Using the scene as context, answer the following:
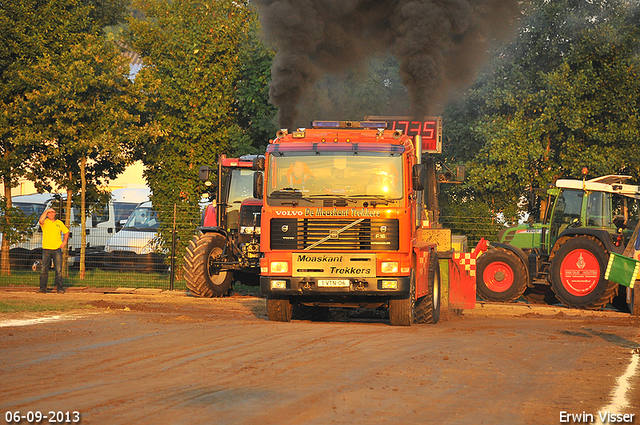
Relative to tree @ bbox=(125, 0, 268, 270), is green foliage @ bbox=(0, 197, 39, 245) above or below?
below

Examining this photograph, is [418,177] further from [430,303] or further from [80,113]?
[80,113]

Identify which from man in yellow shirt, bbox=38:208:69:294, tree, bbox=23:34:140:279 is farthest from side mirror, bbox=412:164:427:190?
tree, bbox=23:34:140:279

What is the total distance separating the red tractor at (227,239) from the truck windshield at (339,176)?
5.56 metres

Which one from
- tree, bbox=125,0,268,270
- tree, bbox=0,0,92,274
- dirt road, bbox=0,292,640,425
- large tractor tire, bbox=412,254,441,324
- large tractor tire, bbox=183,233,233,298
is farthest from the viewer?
tree, bbox=125,0,268,270

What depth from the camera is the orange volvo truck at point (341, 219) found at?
12.7 metres

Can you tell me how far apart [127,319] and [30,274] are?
10.9m

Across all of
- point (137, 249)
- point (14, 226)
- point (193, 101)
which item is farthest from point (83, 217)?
point (193, 101)

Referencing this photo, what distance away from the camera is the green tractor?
18844mm

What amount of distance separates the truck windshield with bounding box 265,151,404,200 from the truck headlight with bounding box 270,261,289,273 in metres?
1.01

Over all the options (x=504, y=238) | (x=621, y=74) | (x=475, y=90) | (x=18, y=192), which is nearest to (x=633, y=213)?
(x=504, y=238)

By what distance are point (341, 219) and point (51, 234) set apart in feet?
30.6

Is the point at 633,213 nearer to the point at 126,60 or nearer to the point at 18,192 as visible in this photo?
the point at 126,60

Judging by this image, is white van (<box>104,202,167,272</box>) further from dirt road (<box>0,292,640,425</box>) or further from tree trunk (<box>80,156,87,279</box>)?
dirt road (<box>0,292,640,425</box>)

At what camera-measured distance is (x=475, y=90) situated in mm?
27172
